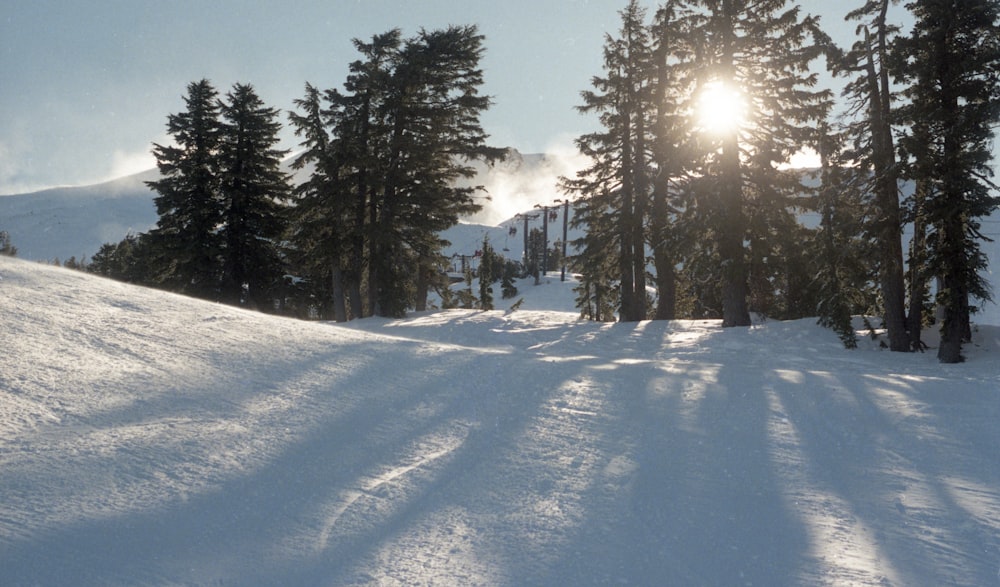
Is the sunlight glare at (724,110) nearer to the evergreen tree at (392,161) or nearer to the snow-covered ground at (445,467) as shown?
the evergreen tree at (392,161)

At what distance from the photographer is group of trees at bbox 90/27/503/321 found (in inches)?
971

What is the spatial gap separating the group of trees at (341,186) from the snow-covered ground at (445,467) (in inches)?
623

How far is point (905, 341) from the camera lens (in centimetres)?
1659

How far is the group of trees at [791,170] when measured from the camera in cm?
1516

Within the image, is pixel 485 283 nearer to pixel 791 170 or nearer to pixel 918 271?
pixel 791 170

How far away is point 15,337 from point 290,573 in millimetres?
5671

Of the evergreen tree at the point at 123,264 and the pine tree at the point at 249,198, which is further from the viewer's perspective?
the evergreen tree at the point at 123,264

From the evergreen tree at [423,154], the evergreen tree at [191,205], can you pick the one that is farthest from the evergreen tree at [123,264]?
the evergreen tree at [423,154]

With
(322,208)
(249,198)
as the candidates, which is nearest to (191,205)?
(249,198)

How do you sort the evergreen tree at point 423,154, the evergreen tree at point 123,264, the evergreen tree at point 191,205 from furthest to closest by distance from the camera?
the evergreen tree at point 123,264, the evergreen tree at point 191,205, the evergreen tree at point 423,154

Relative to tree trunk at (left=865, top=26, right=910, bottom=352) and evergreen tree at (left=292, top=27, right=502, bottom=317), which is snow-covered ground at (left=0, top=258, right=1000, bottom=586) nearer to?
tree trunk at (left=865, top=26, right=910, bottom=352)

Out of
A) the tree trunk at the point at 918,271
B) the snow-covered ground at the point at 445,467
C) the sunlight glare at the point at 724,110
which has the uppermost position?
the sunlight glare at the point at 724,110

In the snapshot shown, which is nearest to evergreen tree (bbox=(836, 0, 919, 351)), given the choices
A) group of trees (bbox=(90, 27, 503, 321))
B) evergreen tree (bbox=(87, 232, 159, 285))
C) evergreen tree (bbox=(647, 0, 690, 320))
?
evergreen tree (bbox=(647, 0, 690, 320))

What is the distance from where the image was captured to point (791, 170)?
21.4 metres
